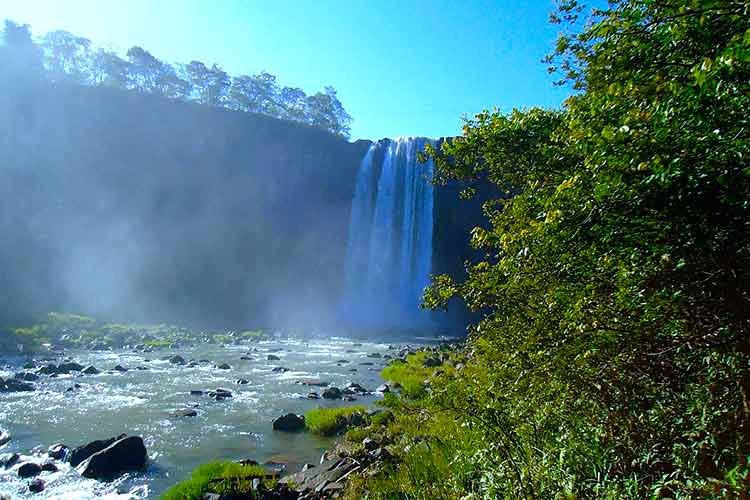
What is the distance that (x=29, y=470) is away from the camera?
8727 mm

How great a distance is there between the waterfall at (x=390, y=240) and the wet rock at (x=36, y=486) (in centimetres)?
3736

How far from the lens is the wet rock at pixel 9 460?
29.9 ft

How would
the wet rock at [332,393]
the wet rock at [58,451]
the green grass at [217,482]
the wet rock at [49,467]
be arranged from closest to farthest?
the green grass at [217,482]
the wet rock at [49,467]
the wet rock at [58,451]
the wet rock at [332,393]

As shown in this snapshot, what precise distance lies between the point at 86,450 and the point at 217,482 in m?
3.84

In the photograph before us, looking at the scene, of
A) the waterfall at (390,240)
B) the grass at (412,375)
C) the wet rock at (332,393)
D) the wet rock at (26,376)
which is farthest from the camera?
the waterfall at (390,240)

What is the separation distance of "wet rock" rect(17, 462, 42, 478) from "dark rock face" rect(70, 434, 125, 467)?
0.55m

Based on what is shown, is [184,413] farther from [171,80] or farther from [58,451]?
[171,80]

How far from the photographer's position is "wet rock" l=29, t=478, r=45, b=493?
7982 millimetres

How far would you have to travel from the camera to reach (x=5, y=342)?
26.4 metres

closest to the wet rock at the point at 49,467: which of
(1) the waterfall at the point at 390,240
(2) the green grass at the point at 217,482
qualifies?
(2) the green grass at the point at 217,482

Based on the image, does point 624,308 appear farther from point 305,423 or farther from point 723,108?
point 305,423

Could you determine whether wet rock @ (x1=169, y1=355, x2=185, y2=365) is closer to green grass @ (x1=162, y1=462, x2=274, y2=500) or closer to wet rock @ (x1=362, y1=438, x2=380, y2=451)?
green grass @ (x1=162, y1=462, x2=274, y2=500)

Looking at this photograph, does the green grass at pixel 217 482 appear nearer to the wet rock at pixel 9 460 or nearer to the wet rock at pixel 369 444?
the wet rock at pixel 369 444

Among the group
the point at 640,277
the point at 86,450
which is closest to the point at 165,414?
the point at 86,450
